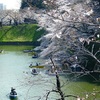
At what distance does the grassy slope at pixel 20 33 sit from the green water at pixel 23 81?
21.4 ft

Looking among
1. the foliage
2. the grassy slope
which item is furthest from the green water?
the grassy slope

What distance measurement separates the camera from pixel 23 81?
956cm

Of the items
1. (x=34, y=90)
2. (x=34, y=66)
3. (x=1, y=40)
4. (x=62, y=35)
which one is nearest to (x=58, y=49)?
(x=62, y=35)

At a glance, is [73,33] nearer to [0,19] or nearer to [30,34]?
[30,34]

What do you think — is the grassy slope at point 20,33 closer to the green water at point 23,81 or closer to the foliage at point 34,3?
the foliage at point 34,3

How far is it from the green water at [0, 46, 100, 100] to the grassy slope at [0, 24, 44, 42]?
6.52 metres

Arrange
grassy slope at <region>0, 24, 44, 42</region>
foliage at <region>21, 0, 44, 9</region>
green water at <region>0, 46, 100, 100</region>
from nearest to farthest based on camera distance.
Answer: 1. foliage at <region>21, 0, 44, 9</region>
2. green water at <region>0, 46, 100, 100</region>
3. grassy slope at <region>0, 24, 44, 42</region>

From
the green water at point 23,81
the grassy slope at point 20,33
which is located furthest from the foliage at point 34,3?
the grassy slope at point 20,33

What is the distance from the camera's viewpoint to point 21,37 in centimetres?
3944

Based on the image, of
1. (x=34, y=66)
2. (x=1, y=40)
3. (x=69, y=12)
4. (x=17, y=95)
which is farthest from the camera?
(x=1, y=40)

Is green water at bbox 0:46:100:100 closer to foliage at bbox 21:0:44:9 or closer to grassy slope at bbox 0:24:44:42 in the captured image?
foliage at bbox 21:0:44:9

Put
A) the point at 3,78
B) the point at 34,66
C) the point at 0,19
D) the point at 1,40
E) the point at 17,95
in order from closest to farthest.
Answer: the point at 17,95
the point at 3,78
the point at 34,66
the point at 1,40
the point at 0,19

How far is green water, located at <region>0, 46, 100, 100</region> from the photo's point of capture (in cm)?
→ 1390

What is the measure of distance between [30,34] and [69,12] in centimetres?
2333
